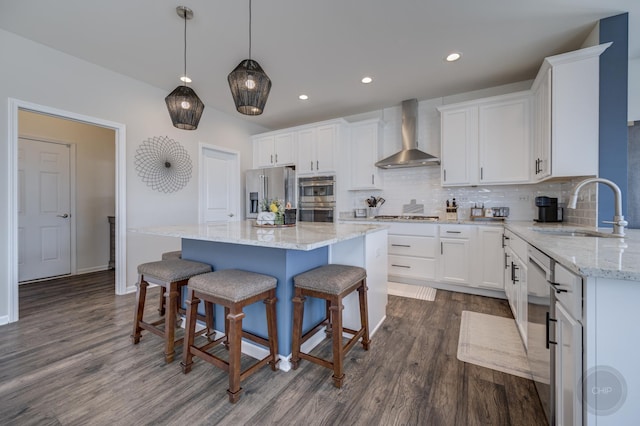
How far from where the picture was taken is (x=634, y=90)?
2.63m

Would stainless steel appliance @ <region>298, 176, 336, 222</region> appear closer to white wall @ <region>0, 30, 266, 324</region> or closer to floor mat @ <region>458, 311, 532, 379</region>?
white wall @ <region>0, 30, 266, 324</region>

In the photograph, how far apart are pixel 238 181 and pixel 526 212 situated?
4.35 m

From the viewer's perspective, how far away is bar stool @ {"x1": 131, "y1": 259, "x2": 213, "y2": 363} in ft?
6.04

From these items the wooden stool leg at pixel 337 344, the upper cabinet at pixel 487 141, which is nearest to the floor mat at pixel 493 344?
the wooden stool leg at pixel 337 344

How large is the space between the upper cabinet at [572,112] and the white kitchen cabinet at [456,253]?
1.03m

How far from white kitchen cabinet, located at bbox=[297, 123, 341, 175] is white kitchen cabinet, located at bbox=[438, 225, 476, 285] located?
74.1 inches

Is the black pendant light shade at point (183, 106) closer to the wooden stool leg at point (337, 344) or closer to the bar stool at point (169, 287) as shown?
the bar stool at point (169, 287)

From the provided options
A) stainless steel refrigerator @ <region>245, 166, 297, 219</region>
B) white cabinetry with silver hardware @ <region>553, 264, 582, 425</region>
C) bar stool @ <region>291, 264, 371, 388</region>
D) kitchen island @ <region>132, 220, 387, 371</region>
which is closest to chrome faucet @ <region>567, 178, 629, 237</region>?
white cabinetry with silver hardware @ <region>553, 264, 582, 425</region>

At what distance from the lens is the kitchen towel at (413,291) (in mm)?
3207

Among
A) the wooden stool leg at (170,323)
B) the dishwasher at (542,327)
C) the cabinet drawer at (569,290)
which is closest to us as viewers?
the cabinet drawer at (569,290)

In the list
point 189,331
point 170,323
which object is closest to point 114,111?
point 170,323

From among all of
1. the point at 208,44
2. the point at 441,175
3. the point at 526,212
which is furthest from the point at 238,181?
the point at 526,212

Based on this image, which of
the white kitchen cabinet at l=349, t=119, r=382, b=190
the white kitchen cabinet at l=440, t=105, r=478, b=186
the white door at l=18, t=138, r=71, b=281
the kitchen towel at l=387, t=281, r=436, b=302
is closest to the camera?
Result: the kitchen towel at l=387, t=281, r=436, b=302

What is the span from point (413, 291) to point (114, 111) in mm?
4258
